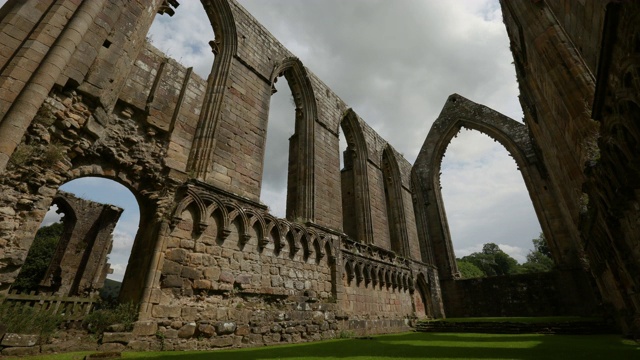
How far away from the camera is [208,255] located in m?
5.22

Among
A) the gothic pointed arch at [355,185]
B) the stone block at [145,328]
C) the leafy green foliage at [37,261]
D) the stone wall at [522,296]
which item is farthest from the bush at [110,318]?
the leafy green foliage at [37,261]

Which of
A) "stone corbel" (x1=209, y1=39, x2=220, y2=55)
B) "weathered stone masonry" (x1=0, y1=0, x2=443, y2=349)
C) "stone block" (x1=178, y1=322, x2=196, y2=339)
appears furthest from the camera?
"stone corbel" (x1=209, y1=39, x2=220, y2=55)

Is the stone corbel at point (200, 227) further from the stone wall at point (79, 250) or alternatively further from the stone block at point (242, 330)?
the stone wall at point (79, 250)

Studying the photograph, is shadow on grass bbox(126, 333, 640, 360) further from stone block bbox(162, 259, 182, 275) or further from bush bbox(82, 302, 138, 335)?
stone block bbox(162, 259, 182, 275)

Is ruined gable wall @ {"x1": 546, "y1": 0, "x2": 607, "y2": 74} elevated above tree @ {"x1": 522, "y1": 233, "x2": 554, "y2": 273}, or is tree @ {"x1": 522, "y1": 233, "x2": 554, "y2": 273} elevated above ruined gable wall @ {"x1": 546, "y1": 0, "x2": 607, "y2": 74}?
tree @ {"x1": 522, "y1": 233, "x2": 554, "y2": 273}

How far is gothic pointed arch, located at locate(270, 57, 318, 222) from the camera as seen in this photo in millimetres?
8430

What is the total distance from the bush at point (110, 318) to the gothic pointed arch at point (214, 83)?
2.48m

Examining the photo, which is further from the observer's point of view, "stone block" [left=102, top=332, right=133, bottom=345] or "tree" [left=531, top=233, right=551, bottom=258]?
"tree" [left=531, top=233, right=551, bottom=258]

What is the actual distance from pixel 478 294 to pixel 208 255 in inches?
554

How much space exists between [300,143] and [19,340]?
24.6 feet

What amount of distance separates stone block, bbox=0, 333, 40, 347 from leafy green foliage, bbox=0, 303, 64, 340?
0.41ft

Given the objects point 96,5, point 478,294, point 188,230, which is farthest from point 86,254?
point 478,294

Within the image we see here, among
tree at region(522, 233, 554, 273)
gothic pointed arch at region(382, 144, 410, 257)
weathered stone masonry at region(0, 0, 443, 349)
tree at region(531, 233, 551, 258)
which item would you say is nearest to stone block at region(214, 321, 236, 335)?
weathered stone masonry at region(0, 0, 443, 349)

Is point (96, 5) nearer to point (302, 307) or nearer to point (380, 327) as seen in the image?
point (302, 307)
